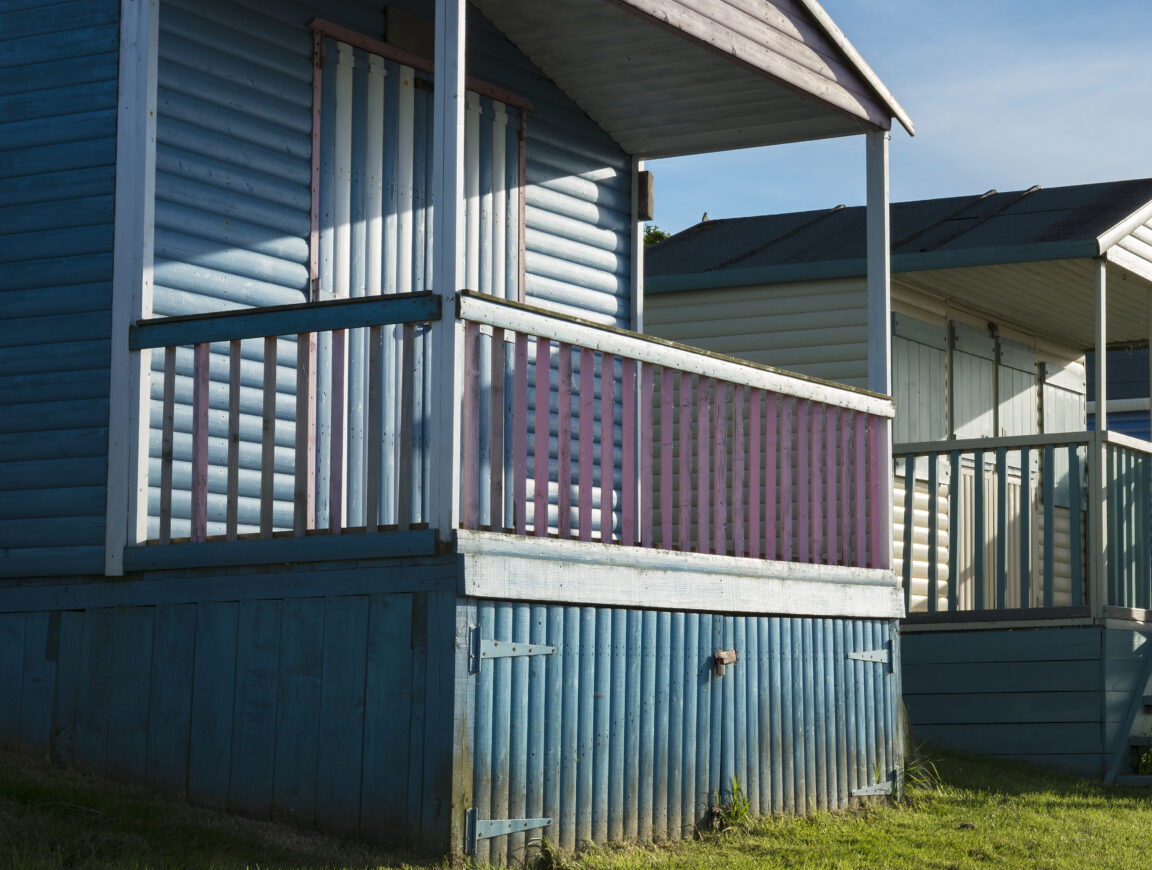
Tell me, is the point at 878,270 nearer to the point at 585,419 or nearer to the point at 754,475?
the point at 754,475

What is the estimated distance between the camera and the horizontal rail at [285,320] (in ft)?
22.7

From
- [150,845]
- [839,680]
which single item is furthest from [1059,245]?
[150,845]

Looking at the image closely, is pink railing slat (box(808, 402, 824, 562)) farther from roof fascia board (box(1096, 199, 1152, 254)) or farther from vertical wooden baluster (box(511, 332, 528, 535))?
roof fascia board (box(1096, 199, 1152, 254))

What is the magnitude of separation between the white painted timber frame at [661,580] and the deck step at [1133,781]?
2.40 meters

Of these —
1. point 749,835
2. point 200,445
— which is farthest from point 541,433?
point 749,835

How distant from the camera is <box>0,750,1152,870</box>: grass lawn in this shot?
6375 mm

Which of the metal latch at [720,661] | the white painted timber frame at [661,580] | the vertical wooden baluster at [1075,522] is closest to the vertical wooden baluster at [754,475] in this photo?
the white painted timber frame at [661,580]

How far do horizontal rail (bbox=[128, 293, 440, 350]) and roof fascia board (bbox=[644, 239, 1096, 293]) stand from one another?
659 cm

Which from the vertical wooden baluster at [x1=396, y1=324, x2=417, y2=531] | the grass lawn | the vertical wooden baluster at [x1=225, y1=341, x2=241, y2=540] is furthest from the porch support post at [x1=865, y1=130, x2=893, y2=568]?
the vertical wooden baluster at [x1=225, y1=341, x2=241, y2=540]

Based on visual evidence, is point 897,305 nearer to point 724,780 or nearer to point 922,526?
point 922,526

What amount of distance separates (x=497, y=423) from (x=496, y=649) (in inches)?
38.6

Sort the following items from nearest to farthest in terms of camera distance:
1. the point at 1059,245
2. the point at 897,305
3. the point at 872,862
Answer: the point at 872,862
the point at 1059,245
the point at 897,305

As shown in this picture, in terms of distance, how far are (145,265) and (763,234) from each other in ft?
27.0

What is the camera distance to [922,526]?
45.3 ft
